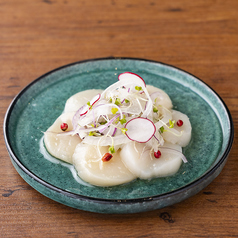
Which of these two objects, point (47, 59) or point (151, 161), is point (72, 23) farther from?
point (151, 161)

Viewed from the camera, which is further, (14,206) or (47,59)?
(47,59)

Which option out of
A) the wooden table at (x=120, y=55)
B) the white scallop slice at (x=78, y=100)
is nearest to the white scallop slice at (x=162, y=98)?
the white scallop slice at (x=78, y=100)

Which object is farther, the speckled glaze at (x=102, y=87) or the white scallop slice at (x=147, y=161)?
the white scallop slice at (x=147, y=161)

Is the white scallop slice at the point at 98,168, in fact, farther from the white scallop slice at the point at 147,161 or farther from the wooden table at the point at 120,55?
the wooden table at the point at 120,55

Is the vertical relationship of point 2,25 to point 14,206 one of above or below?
above

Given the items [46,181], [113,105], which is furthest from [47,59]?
[46,181]
